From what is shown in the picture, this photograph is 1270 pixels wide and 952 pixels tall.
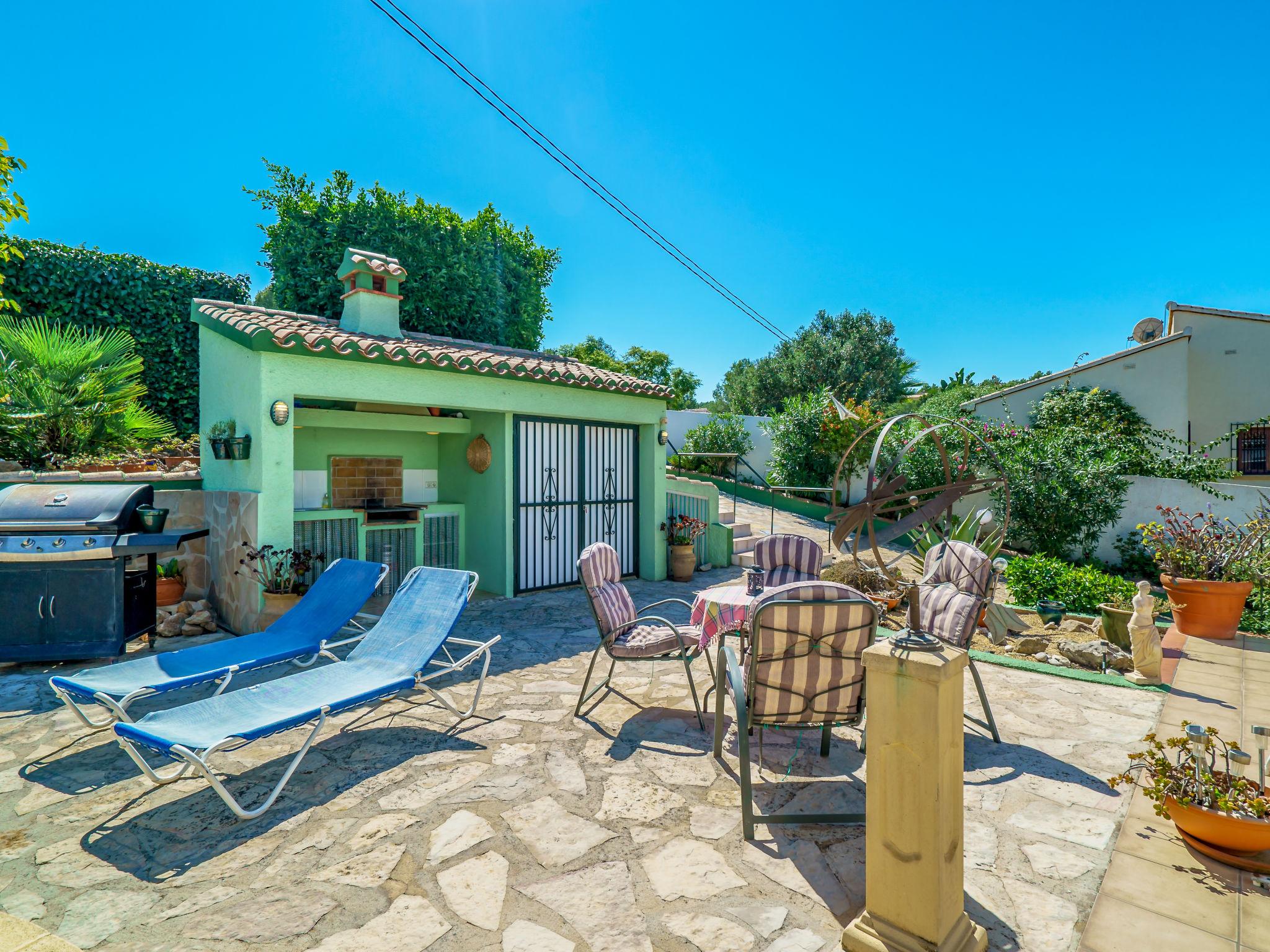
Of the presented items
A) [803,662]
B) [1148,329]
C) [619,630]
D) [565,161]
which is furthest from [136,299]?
[1148,329]

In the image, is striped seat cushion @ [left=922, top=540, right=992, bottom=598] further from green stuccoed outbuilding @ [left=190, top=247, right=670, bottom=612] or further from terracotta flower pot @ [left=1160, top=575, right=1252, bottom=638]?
green stuccoed outbuilding @ [left=190, top=247, right=670, bottom=612]

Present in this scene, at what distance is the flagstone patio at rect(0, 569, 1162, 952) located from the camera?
2250 mm

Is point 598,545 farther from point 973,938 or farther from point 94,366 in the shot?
point 94,366

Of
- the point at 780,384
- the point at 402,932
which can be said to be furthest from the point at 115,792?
the point at 780,384

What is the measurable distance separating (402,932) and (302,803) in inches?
51.2

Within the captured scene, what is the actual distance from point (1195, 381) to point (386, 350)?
1811 cm

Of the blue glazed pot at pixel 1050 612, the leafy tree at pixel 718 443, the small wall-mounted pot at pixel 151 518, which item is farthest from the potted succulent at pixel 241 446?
the leafy tree at pixel 718 443

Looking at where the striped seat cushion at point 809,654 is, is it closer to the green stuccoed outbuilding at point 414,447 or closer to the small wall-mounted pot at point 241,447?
the green stuccoed outbuilding at point 414,447

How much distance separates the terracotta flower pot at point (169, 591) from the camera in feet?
21.7

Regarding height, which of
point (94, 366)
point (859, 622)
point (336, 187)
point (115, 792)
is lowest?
point (115, 792)

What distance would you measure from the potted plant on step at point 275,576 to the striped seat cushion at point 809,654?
5.08 metres

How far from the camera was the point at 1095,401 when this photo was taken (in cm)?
1365

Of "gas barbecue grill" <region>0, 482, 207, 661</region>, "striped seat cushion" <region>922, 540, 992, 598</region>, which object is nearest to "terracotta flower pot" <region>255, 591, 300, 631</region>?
"gas barbecue grill" <region>0, 482, 207, 661</region>

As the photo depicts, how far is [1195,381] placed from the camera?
14.6 meters
